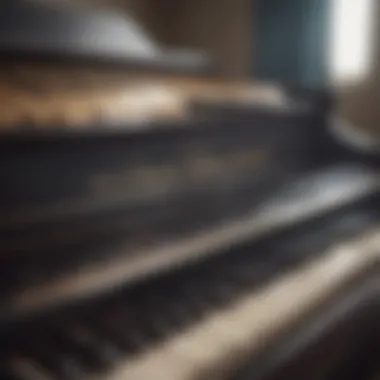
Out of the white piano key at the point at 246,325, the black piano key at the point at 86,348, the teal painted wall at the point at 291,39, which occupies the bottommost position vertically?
the white piano key at the point at 246,325

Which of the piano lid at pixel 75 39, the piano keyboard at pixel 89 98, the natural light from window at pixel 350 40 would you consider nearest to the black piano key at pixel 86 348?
the piano keyboard at pixel 89 98

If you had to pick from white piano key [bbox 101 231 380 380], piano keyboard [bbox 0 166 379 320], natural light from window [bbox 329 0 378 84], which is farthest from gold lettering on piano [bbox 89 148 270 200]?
natural light from window [bbox 329 0 378 84]

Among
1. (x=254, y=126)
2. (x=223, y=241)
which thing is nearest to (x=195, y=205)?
(x=223, y=241)

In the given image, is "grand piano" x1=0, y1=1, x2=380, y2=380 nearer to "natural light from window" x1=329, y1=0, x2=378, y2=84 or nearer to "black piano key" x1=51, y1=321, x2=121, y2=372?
"black piano key" x1=51, y1=321, x2=121, y2=372

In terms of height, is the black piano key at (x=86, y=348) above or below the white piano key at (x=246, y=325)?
above

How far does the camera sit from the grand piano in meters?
0.83

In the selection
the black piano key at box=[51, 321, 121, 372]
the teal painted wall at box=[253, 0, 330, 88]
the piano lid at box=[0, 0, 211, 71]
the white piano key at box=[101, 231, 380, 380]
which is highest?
the piano lid at box=[0, 0, 211, 71]

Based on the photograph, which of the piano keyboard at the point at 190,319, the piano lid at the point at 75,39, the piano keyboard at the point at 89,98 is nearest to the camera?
the piano keyboard at the point at 190,319

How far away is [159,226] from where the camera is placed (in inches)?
45.8

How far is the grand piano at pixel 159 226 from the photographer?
32.6 inches

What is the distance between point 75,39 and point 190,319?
0.83 m

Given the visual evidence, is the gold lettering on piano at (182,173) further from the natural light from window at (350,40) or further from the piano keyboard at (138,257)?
the natural light from window at (350,40)

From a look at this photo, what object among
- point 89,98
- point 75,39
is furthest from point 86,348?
point 75,39

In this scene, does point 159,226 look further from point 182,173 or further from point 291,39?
point 291,39
